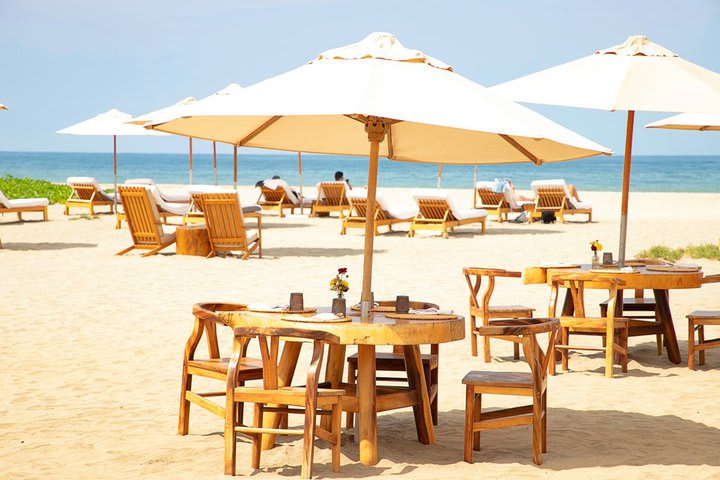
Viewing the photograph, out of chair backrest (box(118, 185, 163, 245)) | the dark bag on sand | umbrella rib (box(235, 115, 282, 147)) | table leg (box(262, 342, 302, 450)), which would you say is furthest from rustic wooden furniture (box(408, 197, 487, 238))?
table leg (box(262, 342, 302, 450))

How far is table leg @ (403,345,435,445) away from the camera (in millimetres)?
4965

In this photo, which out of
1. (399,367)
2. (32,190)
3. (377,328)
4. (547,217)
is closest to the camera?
(377,328)

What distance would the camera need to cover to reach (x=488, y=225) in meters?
20.8

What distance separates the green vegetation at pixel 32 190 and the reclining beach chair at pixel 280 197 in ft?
25.4

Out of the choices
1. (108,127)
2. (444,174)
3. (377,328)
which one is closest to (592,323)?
(377,328)

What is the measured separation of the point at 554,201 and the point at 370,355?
17.3 metres

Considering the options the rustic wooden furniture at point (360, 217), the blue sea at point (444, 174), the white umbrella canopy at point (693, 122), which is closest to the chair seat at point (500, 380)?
the white umbrella canopy at point (693, 122)

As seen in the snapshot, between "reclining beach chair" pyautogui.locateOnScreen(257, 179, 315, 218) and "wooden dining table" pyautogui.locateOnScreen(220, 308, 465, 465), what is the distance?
17794 mm

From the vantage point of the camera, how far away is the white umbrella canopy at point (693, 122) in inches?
365

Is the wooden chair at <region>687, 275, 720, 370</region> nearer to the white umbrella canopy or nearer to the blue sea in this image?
the white umbrella canopy

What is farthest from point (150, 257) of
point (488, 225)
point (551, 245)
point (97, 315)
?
point (488, 225)

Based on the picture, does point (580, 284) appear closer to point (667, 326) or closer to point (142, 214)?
point (667, 326)

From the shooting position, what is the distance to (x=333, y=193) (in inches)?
876

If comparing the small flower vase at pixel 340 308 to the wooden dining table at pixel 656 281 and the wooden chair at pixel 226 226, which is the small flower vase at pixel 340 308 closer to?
the wooden dining table at pixel 656 281
